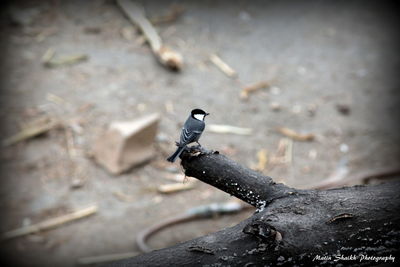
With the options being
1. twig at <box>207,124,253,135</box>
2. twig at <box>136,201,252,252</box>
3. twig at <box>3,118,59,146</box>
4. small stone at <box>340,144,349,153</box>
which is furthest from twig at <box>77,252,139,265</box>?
small stone at <box>340,144,349,153</box>

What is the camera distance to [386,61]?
8.30m

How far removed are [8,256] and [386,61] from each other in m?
6.31

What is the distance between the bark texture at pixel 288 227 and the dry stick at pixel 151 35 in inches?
209

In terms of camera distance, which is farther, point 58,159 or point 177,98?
point 177,98

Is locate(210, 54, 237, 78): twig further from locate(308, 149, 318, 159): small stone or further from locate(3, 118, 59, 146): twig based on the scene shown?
locate(3, 118, 59, 146): twig

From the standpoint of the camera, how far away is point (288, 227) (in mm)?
2314

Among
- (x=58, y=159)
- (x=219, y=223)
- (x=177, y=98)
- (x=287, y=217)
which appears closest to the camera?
(x=287, y=217)

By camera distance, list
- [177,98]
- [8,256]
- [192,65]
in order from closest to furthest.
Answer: [8,256] < [177,98] < [192,65]

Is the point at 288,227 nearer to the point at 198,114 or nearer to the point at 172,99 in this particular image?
the point at 198,114

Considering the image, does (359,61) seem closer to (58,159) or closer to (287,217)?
(58,159)

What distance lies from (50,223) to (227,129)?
8.98 ft

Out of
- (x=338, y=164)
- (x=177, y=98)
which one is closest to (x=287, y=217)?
(x=338, y=164)

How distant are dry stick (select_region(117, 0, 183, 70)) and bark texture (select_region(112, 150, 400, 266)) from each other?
209 inches

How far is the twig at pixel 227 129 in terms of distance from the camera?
7.12 meters
